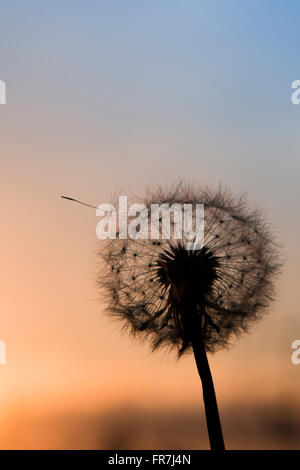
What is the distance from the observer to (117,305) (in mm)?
25500

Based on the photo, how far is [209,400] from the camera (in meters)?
24.3

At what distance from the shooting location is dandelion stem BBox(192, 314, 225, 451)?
24203 mm

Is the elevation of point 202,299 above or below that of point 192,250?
below

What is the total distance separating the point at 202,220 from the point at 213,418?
6680 millimetres

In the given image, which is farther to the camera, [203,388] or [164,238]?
[164,238]

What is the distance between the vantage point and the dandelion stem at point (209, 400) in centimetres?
2420
